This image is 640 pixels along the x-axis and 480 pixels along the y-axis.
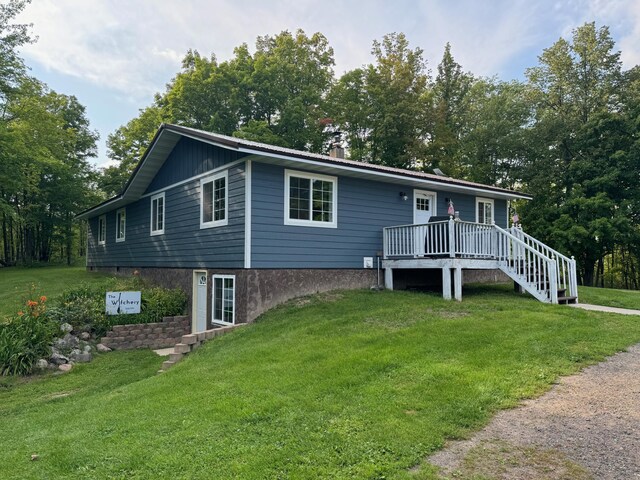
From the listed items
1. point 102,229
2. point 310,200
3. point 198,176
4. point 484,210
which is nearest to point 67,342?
point 198,176

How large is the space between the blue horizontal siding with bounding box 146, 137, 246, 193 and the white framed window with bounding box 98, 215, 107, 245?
19.6ft

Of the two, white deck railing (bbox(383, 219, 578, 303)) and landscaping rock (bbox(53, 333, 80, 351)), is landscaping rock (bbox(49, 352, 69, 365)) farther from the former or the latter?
white deck railing (bbox(383, 219, 578, 303))

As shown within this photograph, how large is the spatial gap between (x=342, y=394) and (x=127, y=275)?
46.2 ft

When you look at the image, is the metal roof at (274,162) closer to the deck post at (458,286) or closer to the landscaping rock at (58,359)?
the deck post at (458,286)

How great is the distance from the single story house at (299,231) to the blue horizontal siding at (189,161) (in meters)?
0.03

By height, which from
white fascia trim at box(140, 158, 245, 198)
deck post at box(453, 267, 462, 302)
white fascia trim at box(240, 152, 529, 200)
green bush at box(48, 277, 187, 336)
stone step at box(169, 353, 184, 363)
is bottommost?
stone step at box(169, 353, 184, 363)

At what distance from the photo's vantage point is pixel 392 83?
1014 inches

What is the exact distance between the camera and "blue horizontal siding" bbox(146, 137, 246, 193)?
34.6 ft

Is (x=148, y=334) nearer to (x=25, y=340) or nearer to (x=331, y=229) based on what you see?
(x=25, y=340)

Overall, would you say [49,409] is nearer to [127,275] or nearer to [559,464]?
[559,464]

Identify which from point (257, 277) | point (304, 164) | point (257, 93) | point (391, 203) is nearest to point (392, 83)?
point (257, 93)

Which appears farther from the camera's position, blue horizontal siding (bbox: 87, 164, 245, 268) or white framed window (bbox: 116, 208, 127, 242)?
white framed window (bbox: 116, 208, 127, 242)

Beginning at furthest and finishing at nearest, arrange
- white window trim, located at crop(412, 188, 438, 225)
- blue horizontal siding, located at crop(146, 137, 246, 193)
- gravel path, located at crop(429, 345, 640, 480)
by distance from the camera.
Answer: white window trim, located at crop(412, 188, 438, 225)
blue horizontal siding, located at crop(146, 137, 246, 193)
gravel path, located at crop(429, 345, 640, 480)

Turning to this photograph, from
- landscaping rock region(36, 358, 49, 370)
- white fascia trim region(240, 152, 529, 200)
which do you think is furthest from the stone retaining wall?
white fascia trim region(240, 152, 529, 200)
